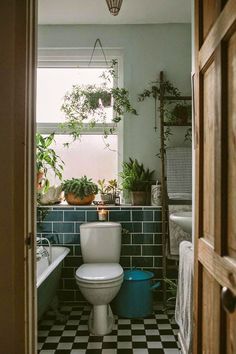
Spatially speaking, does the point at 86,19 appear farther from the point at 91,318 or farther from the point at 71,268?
the point at 91,318

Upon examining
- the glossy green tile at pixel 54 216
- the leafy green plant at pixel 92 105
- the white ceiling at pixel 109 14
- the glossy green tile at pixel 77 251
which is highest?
the white ceiling at pixel 109 14

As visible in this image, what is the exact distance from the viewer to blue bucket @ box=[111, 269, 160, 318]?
3146mm

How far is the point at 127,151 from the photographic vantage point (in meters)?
3.63

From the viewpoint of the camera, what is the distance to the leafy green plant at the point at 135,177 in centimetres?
347

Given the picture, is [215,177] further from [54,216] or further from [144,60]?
[144,60]

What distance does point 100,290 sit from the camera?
2.77 m

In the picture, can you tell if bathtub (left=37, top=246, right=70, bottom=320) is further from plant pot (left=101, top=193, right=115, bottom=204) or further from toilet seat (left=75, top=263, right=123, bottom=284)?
plant pot (left=101, top=193, right=115, bottom=204)

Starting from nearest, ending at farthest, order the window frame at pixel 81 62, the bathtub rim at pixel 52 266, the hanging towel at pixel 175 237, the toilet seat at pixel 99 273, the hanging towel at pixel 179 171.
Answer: the bathtub rim at pixel 52 266 → the toilet seat at pixel 99 273 → the hanging towel at pixel 175 237 → the hanging towel at pixel 179 171 → the window frame at pixel 81 62

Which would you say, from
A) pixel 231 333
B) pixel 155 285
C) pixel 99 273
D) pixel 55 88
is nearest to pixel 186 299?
pixel 99 273

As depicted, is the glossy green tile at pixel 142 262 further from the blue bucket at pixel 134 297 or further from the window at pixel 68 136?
the window at pixel 68 136

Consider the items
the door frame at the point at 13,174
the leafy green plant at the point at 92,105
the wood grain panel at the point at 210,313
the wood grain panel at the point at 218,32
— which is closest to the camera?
the wood grain panel at the point at 218,32

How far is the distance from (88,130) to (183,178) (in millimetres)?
1062

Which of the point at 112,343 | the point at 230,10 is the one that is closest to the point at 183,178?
the point at 112,343

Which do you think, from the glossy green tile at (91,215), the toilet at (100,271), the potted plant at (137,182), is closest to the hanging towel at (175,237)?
the potted plant at (137,182)
